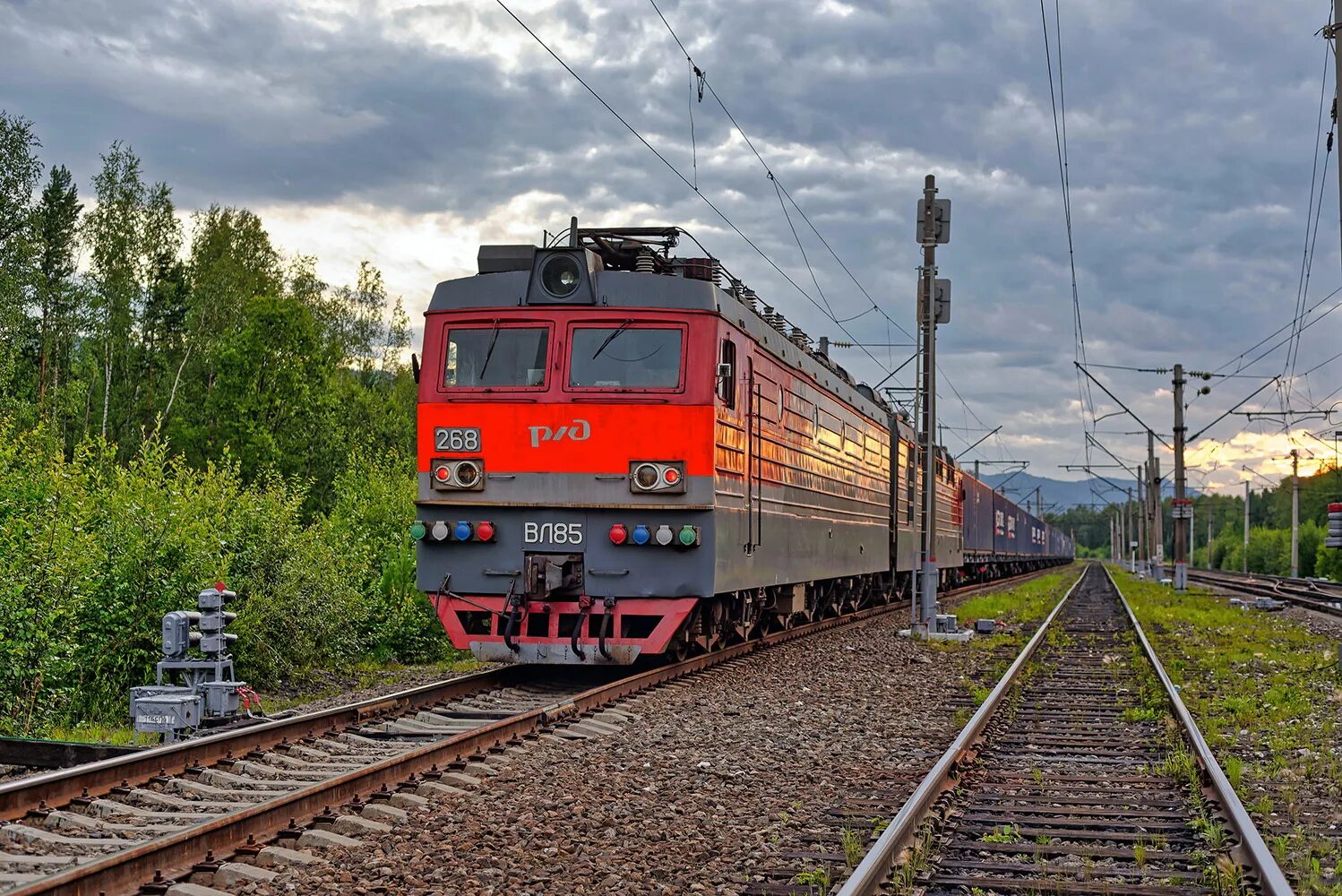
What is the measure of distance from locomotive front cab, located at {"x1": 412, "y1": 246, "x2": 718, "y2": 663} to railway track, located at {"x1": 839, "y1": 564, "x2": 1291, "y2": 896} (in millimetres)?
3132

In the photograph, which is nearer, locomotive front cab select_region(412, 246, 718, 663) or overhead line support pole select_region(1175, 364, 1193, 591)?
locomotive front cab select_region(412, 246, 718, 663)

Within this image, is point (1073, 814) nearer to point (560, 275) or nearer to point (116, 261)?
point (560, 275)

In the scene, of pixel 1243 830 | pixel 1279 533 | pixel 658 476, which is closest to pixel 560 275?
pixel 658 476

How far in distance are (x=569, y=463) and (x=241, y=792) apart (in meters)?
5.36

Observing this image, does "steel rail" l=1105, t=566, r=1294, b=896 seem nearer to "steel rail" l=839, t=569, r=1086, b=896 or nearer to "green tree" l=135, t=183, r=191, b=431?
"steel rail" l=839, t=569, r=1086, b=896

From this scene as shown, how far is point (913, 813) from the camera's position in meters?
6.20

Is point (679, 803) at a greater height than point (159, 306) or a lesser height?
lesser

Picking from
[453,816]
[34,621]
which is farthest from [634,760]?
[34,621]

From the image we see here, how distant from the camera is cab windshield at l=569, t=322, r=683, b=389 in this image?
11930 mm

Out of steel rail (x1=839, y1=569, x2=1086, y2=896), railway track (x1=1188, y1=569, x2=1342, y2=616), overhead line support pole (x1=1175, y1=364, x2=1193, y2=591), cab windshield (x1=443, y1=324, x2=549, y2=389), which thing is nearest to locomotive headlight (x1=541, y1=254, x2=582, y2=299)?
cab windshield (x1=443, y1=324, x2=549, y2=389)

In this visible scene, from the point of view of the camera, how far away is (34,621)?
10.5 metres

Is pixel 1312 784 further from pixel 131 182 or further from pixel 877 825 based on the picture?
pixel 131 182

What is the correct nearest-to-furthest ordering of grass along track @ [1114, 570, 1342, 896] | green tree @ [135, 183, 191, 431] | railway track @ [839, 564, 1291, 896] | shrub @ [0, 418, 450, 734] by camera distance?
railway track @ [839, 564, 1291, 896], grass along track @ [1114, 570, 1342, 896], shrub @ [0, 418, 450, 734], green tree @ [135, 183, 191, 431]

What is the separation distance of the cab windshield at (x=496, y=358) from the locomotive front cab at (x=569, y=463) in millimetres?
Answer: 12
